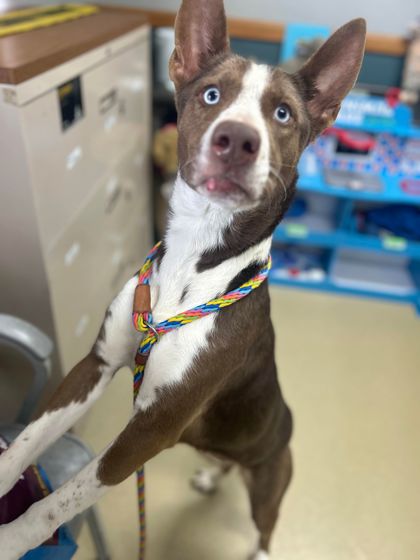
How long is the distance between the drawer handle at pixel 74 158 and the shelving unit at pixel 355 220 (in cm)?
124

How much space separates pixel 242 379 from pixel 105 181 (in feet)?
3.89

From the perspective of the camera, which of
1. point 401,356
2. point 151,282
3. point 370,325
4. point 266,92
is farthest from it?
point 370,325

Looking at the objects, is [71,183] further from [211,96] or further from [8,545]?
[8,545]

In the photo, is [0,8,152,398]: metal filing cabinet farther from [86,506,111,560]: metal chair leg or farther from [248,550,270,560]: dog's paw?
[248,550,270,560]: dog's paw

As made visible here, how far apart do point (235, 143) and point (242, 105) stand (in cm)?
12

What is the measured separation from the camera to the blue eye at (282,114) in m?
0.87

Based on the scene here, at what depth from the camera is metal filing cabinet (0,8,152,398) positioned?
124 cm

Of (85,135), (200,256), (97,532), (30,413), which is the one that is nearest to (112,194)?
(85,135)

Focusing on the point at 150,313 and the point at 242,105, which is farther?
the point at 150,313

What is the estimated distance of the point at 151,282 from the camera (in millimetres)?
993

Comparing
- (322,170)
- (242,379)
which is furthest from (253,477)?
(322,170)

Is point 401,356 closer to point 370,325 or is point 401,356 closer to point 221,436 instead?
point 370,325

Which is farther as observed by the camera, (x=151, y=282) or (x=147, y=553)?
(x=147, y=553)

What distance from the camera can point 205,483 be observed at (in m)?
1.67
